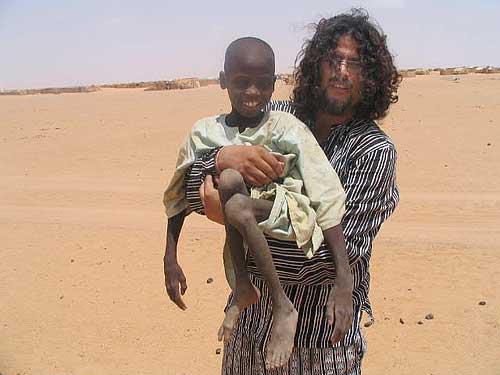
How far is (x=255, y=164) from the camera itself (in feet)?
6.59

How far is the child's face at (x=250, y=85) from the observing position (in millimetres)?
2229

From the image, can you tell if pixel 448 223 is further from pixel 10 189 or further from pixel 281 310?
pixel 10 189

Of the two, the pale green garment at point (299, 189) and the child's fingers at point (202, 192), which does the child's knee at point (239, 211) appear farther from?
the child's fingers at point (202, 192)

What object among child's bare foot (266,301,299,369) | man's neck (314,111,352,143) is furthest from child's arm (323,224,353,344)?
man's neck (314,111,352,143)

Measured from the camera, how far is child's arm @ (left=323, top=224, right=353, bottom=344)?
202cm

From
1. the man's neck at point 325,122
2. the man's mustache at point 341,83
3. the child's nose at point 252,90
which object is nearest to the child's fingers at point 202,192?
the child's nose at point 252,90

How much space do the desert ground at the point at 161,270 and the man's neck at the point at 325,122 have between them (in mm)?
2882

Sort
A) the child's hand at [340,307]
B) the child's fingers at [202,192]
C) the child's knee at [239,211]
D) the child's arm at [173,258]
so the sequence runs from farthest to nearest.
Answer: the child's arm at [173,258] → the child's fingers at [202,192] → the child's hand at [340,307] → the child's knee at [239,211]

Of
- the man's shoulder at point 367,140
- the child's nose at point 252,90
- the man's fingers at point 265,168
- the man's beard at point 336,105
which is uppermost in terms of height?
the child's nose at point 252,90

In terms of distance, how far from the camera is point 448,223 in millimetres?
7828

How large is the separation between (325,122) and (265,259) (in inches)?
25.9

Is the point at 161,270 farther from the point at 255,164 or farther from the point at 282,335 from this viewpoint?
the point at 255,164

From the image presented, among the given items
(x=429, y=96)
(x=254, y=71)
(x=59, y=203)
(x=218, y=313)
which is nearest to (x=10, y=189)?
(x=59, y=203)

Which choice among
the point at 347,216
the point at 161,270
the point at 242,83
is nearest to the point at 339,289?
the point at 347,216
